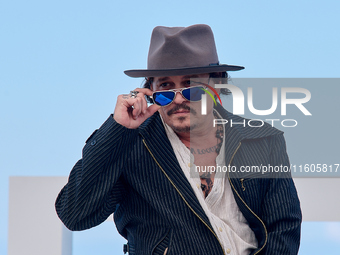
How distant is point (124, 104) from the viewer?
1.93 metres

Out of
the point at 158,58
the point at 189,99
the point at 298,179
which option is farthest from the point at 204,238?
the point at 298,179

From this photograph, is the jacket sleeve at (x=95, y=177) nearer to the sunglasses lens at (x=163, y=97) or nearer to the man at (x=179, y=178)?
the man at (x=179, y=178)

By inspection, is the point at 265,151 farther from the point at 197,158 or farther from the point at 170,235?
the point at 170,235

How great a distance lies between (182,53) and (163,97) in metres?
0.25

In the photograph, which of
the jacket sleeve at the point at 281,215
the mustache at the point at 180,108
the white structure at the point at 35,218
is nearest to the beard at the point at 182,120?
the mustache at the point at 180,108

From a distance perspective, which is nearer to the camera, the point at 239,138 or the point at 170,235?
the point at 170,235

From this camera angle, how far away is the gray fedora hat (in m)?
2.02

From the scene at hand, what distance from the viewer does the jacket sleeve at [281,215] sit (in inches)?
77.5

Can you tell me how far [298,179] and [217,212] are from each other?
3.83 feet

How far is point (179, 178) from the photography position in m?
1.96

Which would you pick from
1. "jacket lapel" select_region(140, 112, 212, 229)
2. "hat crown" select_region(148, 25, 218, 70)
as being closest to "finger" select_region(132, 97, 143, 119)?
"jacket lapel" select_region(140, 112, 212, 229)

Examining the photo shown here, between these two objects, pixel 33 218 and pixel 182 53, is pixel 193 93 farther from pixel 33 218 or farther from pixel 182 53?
pixel 33 218

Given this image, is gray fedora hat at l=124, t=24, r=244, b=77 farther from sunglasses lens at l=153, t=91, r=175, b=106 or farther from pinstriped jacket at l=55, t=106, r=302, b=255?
pinstriped jacket at l=55, t=106, r=302, b=255

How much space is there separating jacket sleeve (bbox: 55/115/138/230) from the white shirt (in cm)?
24
